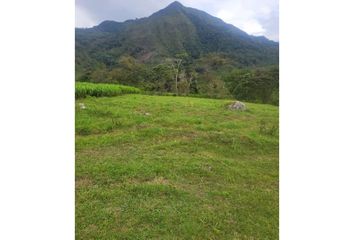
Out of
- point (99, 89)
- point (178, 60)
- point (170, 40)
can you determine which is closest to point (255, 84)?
point (178, 60)

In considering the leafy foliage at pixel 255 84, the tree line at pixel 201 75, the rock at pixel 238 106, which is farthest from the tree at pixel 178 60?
the rock at pixel 238 106

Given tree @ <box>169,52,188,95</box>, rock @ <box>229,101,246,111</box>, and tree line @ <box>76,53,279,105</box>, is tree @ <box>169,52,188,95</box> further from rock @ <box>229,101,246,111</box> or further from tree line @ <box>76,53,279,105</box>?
rock @ <box>229,101,246,111</box>

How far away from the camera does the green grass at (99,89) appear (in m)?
3.18

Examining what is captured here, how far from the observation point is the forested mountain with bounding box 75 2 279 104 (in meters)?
3.04

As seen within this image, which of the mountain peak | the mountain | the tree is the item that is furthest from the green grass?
the mountain peak

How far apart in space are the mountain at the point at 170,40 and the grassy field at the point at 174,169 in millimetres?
534

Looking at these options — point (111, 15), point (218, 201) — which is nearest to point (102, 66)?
point (111, 15)

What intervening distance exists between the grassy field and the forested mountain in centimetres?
39

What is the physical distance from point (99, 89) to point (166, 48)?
2.82 feet

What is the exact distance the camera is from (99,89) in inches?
135

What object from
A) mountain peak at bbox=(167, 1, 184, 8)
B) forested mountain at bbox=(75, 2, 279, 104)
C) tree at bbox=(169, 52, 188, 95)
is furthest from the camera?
tree at bbox=(169, 52, 188, 95)
